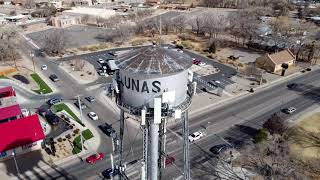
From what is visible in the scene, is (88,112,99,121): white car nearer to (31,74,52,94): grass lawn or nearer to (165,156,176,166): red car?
(31,74,52,94): grass lawn

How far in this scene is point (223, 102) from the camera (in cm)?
7306

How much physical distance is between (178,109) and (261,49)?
279 ft

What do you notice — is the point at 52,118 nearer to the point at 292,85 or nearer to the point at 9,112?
the point at 9,112

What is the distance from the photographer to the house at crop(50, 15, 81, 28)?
13675 cm

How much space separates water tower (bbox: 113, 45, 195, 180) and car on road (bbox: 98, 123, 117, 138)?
28.3 metres

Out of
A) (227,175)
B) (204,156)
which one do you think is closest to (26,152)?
(204,156)

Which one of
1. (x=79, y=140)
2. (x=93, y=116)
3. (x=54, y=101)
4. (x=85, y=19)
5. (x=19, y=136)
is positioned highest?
(x=85, y=19)

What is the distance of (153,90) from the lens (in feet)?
95.5

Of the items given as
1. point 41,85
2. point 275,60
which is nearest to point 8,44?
point 41,85

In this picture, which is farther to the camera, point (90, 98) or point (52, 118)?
point (90, 98)

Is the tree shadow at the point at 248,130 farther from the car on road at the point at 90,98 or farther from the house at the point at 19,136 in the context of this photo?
the house at the point at 19,136

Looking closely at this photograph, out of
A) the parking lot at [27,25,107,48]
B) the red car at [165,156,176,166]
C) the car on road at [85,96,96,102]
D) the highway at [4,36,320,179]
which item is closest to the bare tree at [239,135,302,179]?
the highway at [4,36,320,179]

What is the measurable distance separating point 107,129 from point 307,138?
37.5 m

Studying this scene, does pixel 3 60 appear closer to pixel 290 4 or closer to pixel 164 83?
pixel 164 83
